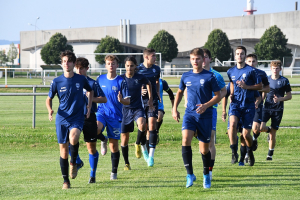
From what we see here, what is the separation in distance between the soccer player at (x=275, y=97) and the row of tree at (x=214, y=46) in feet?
162

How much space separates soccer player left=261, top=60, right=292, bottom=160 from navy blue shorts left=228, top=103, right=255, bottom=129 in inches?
62.9

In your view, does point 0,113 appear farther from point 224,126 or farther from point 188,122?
point 188,122

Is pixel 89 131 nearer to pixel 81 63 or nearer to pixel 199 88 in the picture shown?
pixel 81 63

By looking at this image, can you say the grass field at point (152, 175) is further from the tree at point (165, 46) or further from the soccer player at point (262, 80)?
the tree at point (165, 46)

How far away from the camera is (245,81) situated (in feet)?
26.8

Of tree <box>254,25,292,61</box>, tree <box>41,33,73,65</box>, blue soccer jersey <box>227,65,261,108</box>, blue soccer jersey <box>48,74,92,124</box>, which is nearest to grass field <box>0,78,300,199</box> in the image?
blue soccer jersey <box>48,74,92,124</box>

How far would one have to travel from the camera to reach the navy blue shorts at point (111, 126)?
7410 mm

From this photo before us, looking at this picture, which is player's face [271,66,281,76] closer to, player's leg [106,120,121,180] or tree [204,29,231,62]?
player's leg [106,120,121,180]

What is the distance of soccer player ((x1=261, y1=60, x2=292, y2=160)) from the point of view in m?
9.70

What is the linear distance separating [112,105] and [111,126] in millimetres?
381

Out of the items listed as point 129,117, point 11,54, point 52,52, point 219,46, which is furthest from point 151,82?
point 11,54

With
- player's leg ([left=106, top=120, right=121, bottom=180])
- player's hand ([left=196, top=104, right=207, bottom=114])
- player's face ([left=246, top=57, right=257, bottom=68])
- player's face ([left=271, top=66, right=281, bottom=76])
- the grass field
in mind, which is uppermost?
player's face ([left=246, top=57, right=257, bottom=68])

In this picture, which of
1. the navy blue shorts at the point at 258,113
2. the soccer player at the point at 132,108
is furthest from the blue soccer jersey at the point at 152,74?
the navy blue shorts at the point at 258,113

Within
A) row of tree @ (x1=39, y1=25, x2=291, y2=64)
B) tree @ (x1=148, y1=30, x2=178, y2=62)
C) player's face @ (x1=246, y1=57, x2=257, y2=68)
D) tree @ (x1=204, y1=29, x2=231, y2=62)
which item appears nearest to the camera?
player's face @ (x1=246, y1=57, x2=257, y2=68)
